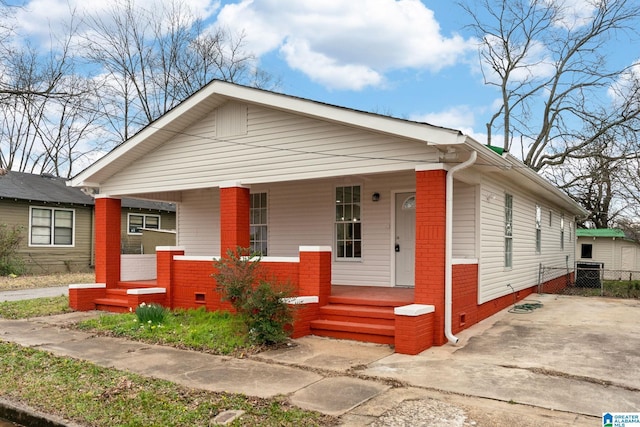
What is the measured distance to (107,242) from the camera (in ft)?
39.7

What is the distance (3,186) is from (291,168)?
16403 millimetres

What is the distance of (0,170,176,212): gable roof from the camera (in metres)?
20.0

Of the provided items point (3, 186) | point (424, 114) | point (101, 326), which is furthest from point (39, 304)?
point (424, 114)

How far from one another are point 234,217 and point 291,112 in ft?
7.92

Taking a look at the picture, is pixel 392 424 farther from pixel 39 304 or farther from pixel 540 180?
pixel 39 304


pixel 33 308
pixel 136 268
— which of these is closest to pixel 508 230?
pixel 136 268

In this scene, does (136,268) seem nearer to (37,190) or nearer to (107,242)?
(107,242)

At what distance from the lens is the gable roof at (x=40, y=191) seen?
20.0 meters

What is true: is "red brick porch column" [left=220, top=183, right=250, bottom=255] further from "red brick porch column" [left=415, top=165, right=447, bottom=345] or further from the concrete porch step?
"red brick porch column" [left=415, top=165, right=447, bottom=345]

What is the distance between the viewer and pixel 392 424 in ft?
14.4

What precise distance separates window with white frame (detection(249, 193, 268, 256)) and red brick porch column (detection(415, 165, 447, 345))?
17.1 ft

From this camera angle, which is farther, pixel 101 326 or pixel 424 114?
pixel 424 114

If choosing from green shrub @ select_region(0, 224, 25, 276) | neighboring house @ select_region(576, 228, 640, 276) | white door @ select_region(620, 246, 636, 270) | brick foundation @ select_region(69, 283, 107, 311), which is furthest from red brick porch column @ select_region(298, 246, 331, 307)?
white door @ select_region(620, 246, 636, 270)

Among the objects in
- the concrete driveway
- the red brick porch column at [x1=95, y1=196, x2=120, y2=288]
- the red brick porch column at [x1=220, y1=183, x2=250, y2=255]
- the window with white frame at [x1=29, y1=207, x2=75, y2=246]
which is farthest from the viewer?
the window with white frame at [x1=29, y1=207, x2=75, y2=246]
